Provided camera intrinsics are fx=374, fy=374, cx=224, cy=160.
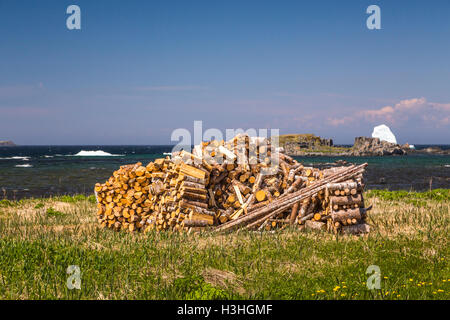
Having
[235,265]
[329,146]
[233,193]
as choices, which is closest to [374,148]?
[329,146]

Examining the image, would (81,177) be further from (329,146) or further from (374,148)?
(329,146)

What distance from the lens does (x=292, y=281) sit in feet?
23.8

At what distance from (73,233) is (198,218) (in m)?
4.12

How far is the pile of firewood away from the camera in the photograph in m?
11.4

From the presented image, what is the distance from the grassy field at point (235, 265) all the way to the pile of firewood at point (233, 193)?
0.78m

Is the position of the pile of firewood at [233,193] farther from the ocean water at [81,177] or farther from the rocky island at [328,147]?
the rocky island at [328,147]

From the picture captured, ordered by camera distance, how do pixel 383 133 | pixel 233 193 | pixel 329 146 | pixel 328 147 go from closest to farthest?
pixel 233 193
pixel 328 147
pixel 329 146
pixel 383 133

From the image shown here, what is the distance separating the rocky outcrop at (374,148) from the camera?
122 meters

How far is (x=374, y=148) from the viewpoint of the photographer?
125188 mm

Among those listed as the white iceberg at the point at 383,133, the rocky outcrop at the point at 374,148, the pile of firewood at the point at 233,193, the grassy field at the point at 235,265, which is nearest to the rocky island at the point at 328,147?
the rocky outcrop at the point at 374,148

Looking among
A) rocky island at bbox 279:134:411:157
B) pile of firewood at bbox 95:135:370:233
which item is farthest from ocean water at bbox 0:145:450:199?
rocky island at bbox 279:134:411:157

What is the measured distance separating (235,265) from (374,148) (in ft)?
418
